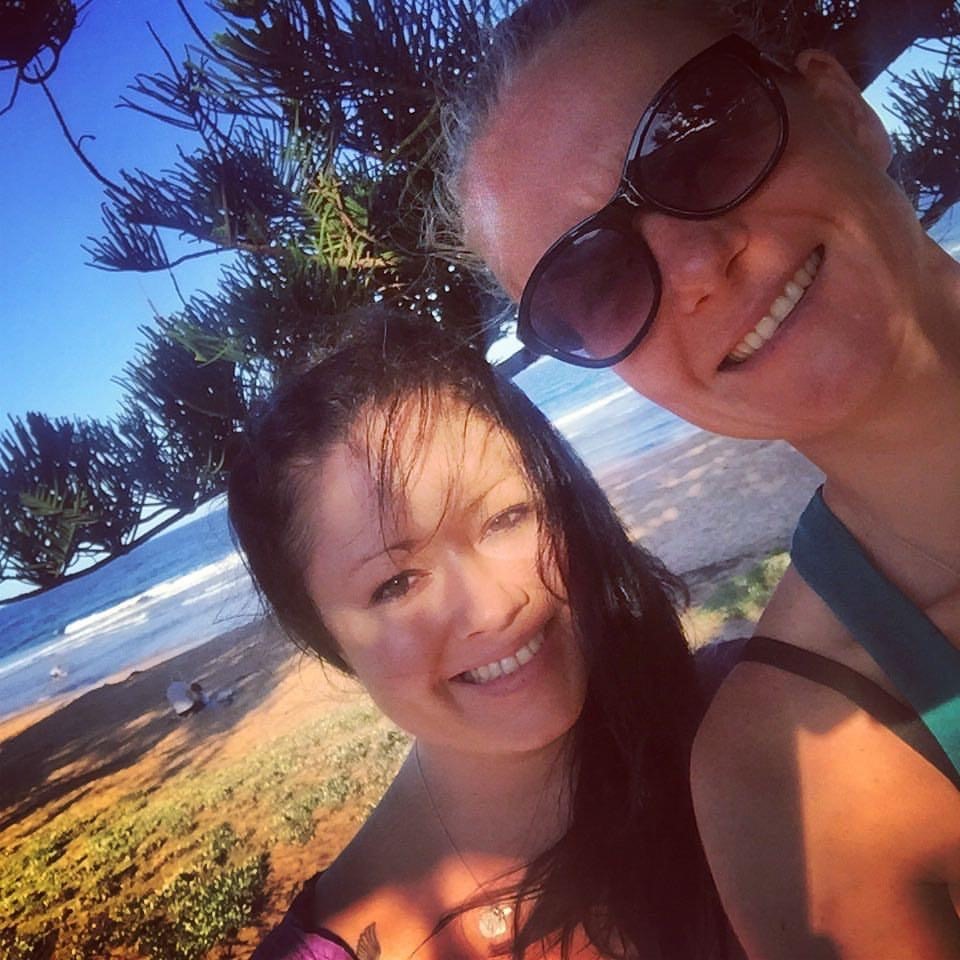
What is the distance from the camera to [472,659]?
3.13 ft

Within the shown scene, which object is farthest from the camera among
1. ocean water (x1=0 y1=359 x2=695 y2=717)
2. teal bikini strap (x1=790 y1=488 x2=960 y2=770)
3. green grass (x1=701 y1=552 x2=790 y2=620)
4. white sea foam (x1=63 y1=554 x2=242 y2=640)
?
white sea foam (x1=63 y1=554 x2=242 y2=640)

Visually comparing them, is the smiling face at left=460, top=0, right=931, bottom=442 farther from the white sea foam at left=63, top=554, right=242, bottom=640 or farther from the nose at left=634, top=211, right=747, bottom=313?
the white sea foam at left=63, top=554, right=242, bottom=640

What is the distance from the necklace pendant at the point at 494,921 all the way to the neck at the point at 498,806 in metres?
0.05

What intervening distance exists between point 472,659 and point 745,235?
0.71 metres

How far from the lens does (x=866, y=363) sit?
632 mm

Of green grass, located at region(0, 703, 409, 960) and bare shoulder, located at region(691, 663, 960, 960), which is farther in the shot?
green grass, located at region(0, 703, 409, 960)

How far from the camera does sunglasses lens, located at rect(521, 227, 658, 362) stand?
2.35ft

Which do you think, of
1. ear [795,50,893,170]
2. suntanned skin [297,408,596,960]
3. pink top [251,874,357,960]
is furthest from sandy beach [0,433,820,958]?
ear [795,50,893,170]

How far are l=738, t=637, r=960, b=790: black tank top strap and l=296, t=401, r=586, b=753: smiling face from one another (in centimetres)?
40

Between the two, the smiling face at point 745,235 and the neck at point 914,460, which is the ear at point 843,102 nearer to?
the smiling face at point 745,235

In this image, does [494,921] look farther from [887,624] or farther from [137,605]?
[137,605]

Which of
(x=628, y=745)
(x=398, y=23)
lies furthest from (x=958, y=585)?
(x=398, y=23)

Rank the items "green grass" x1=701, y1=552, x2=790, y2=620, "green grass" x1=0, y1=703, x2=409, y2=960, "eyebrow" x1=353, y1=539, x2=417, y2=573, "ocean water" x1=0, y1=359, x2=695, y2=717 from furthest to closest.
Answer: "green grass" x1=701, y1=552, x2=790, y2=620 < "ocean water" x1=0, y1=359, x2=695, y2=717 < "green grass" x1=0, y1=703, x2=409, y2=960 < "eyebrow" x1=353, y1=539, x2=417, y2=573

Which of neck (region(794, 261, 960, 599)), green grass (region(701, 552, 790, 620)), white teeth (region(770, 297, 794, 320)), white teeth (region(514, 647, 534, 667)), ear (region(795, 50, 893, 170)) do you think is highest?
ear (region(795, 50, 893, 170))
